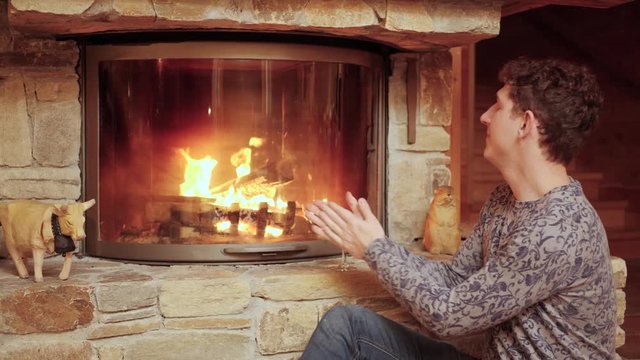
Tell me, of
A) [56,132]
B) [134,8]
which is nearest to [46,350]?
[56,132]

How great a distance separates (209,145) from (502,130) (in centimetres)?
92

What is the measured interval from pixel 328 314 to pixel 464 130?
8.57 ft

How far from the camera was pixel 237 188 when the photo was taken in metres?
2.25

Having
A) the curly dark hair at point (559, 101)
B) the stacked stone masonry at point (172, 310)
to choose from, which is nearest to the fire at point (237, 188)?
the stacked stone masonry at point (172, 310)

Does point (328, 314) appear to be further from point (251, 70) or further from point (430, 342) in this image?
point (251, 70)

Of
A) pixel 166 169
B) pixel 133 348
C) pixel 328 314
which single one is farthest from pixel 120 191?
pixel 328 314

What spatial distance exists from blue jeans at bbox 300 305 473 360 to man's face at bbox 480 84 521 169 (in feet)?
1.60

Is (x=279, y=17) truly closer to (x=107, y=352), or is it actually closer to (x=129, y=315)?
(x=129, y=315)

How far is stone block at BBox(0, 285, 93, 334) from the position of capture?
1869 mm

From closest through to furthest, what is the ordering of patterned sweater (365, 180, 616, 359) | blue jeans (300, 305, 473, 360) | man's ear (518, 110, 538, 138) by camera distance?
patterned sweater (365, 180, 616, 359) → man's ear (518, 110, 538, 138) → blue jeans (300, 305, 473, 360)

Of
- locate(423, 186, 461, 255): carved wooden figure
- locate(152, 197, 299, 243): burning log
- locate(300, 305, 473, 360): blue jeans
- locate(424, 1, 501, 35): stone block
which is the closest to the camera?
locate(300, 305, 473, 360): blue jeans

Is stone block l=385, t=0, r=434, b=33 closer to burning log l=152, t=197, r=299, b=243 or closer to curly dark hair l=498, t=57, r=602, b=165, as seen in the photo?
curly dark hair l=498, t=57, r=602, b=165

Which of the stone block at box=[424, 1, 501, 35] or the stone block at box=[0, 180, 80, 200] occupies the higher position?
the stone block at box=[424, 1, 501, 35]

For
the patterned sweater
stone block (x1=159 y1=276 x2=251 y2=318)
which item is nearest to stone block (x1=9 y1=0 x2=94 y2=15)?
stone block (x1=159 y1=276 x2=251 y2=318)
